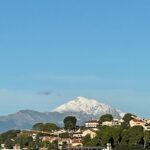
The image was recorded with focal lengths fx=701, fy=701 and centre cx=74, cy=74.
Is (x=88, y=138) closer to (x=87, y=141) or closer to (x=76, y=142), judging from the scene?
(x=87, y=141)

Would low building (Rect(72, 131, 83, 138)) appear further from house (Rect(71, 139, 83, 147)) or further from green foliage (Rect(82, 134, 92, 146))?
green foliage (Rect(82, 134, 92, 146))

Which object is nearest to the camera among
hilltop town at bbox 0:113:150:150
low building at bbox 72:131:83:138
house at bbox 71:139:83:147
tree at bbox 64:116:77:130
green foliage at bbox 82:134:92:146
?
hilltop town at bbox 0:113:150:150

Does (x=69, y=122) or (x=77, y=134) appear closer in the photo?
(x=77, y=134)

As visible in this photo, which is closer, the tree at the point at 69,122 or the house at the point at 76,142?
the house at the point at 76,142

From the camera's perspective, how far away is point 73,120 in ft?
493

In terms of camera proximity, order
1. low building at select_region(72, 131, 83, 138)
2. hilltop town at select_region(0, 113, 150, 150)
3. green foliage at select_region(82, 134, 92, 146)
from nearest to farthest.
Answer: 1. hilltop town at select_region(0, 113, 150, 150)
2. green foliage at select_region(82, 134, 92, 146)
3. low building at select_region(72, 131, 83, 138)

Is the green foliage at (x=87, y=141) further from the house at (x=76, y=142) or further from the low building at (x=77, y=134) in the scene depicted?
the low building at (x=77, y=134)

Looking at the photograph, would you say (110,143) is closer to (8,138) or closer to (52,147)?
(52,147)

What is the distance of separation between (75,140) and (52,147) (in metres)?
17.3

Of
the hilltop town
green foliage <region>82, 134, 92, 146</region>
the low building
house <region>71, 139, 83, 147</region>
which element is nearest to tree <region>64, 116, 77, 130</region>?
the hilltop town

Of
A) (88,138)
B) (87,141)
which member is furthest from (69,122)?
(87,141)

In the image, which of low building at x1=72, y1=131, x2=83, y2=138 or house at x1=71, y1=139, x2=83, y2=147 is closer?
house at x1=71, y1=139, x2=83, y2=147

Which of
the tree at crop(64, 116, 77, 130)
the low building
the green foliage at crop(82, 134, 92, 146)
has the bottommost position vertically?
the green foliage at crop(82, 134, 92, 146)

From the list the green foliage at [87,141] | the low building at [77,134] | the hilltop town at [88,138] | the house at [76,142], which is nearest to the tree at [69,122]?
the hilltop town at [88,138]
